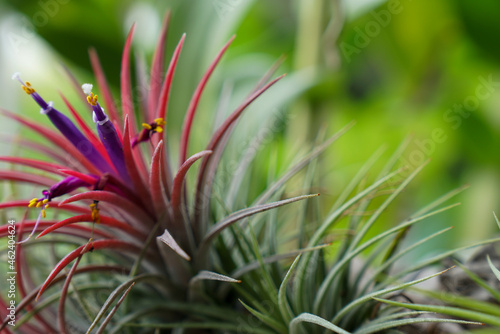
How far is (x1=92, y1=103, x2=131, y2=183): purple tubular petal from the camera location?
1.14ft

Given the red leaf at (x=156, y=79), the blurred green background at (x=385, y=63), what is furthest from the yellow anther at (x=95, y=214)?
the blurred green background at (x=385, y=63)

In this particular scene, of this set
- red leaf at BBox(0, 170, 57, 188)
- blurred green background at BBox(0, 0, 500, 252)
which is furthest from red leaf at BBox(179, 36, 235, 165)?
blurred green background at BBox(0, 0, 500, 252)

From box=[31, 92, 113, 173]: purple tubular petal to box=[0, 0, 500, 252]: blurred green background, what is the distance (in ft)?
1.59

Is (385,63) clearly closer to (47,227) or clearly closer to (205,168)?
(205,168)

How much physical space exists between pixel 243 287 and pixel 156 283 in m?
0.08

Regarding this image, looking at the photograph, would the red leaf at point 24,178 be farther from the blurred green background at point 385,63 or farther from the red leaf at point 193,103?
Result: the blurred green background at point 385,63

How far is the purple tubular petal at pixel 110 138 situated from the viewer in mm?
346

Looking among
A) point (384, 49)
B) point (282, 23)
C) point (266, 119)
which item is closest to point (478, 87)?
point (384, 49)

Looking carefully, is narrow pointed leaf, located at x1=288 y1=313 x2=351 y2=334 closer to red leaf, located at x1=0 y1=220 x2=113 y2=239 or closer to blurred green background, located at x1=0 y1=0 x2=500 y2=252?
red leaf, located at x1=0 y1=220 x2=113 y2=239

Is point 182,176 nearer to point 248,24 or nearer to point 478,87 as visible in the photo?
point 478,87

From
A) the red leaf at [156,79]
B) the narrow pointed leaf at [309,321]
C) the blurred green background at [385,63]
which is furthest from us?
the blurred green background at [385,63]

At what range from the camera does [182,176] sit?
35 centimetres

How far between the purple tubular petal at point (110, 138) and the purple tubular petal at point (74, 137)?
1cm

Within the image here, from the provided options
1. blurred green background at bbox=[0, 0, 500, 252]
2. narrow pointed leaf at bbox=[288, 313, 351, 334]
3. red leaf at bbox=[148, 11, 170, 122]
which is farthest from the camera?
blurred green background at bbox=[0, 0, 500, 252]
